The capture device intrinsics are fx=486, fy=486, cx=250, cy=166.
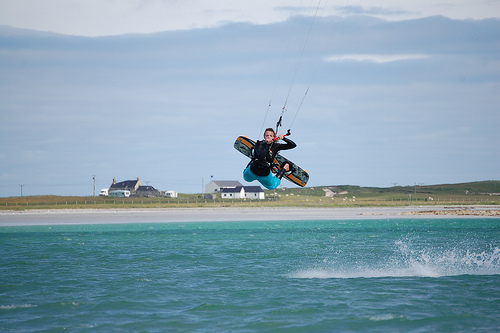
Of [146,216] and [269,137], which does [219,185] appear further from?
[269,137]

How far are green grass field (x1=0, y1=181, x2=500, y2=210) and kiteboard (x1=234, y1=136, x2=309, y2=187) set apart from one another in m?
80.3

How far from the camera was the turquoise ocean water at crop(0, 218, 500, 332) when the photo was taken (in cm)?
1466

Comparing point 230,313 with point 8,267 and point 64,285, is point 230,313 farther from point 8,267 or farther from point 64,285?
point 8,267

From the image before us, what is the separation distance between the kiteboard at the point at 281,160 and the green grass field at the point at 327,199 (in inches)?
3161

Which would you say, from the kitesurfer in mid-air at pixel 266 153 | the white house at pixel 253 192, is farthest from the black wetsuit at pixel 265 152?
the white house at pixel 253 192

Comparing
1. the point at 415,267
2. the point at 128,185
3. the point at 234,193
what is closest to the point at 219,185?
the point at 234,193

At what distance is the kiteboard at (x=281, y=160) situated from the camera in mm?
19719

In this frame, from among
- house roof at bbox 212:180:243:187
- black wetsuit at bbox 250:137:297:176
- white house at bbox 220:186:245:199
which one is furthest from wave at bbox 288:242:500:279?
house roof at bbox 212:180:243:187

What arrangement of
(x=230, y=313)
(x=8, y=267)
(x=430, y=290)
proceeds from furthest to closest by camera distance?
(x=8, y=267) < (x=430, y=290) < (x=230, y=313)

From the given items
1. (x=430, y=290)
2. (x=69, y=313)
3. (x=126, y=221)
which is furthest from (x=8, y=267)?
(x=126, y=221)

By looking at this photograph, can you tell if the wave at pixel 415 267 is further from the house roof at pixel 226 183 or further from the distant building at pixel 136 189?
the house roof at pixel 226 183

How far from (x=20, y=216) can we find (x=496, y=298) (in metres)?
A: 74.7

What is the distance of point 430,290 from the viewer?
61.9 feet

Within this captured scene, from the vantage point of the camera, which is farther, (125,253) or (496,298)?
(125,253)
